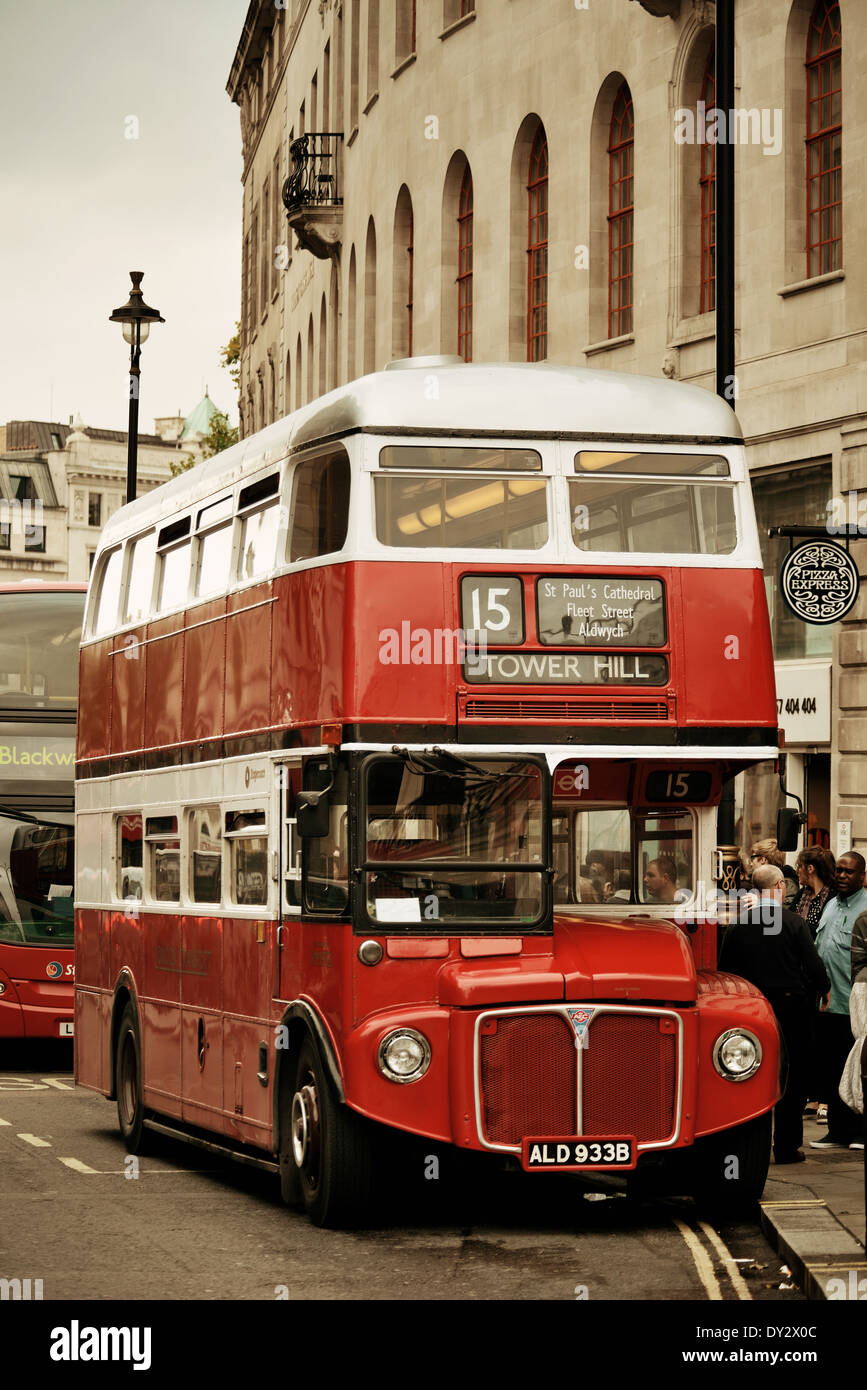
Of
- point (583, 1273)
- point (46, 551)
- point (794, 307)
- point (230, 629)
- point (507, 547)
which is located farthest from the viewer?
point (46, 551)

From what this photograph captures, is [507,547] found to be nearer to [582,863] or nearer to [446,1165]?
[582,863]

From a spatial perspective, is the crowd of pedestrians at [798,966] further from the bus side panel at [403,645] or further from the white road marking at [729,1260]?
the bus side panel at [403,645]

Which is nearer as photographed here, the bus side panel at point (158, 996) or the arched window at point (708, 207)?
the bus side panel at point (158, 996)

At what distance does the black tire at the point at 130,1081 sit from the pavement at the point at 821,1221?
175 inches

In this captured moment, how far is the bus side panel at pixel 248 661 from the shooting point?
42.4 feet

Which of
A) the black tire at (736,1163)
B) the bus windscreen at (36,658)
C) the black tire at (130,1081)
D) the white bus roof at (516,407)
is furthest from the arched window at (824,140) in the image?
the black tire at (736,1163)

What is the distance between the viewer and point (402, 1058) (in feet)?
37.3

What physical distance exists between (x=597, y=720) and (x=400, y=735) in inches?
40.3

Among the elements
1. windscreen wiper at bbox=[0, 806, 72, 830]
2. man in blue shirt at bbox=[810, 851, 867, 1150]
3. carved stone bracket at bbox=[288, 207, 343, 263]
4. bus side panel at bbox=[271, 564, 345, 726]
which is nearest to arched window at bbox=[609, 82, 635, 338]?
windscreen wiper at bbox=[0, 806, 72, 830]

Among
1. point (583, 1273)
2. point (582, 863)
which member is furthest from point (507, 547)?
point (583, 1273)

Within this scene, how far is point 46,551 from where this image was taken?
134 m

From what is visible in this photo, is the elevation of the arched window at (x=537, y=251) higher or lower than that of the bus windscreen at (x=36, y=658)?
higher

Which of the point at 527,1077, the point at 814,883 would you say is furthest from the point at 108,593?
the point at 527,1077

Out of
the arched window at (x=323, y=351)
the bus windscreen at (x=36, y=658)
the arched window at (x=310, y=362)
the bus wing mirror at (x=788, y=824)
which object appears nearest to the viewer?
the bus wing mirror at (x=788, y=824)
